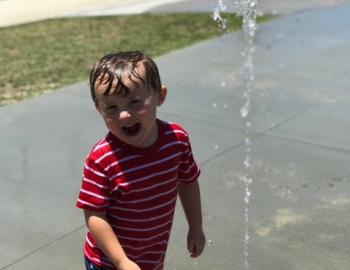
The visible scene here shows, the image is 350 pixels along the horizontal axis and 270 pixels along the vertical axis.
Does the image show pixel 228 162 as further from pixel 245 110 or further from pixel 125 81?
pixel 125 81

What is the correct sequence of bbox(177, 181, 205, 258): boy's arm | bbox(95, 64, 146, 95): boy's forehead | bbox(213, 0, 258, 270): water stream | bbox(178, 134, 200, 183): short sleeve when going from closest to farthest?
bbox(95, 64, 146, 95): boy's forehead
bbox(178, 134, 200, 183): short sleeve
bbox(177, 181, 205, 258): boy's arm
bbox(213, 0, 258, 270): water stream

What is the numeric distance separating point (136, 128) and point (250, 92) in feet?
13.9

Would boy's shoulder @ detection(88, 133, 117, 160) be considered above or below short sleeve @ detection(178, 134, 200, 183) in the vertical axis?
above

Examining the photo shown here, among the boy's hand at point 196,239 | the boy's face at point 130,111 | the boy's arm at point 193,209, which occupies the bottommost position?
Result: the boy's hand at point 196,239

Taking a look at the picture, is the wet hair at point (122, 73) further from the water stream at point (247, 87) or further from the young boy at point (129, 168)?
the water stream at point (247, 87)

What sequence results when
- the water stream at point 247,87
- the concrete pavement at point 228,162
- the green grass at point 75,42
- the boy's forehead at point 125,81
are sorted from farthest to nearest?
1. the green grass at point 75,42
2. the water stream at point 247,87
3. the concrete pavement at point 228,162
4. the boy's forehead at point 125,81

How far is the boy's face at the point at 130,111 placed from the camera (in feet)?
6.34

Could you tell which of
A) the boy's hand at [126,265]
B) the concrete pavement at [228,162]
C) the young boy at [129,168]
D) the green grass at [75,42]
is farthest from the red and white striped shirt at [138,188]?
the green grass at [75,42]

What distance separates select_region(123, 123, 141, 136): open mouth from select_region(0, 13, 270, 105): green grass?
4.45 meters

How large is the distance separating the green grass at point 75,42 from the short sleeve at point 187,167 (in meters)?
4.30

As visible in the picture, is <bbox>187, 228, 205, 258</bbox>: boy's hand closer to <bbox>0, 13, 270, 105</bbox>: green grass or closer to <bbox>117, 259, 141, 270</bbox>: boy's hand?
<bbox>117, 259, 141, 270</bbox>: boy's hand

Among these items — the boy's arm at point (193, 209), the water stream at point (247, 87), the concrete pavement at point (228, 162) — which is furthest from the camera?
the water stream at point (247, 87)

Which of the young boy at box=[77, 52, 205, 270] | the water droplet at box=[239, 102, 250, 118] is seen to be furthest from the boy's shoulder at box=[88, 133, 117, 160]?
the water droplet at box=[239, 102, 250, 118]

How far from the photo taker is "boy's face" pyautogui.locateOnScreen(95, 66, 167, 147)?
1.93 m
